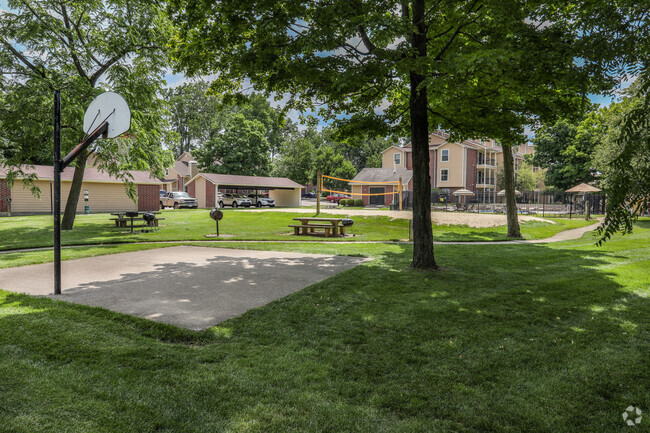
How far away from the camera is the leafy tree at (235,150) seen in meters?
51.1

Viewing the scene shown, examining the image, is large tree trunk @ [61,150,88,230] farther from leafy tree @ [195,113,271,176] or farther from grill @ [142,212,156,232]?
leafy tree @ [195,113,271,176]

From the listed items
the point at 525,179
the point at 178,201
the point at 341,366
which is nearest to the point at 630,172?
the point at 341,366


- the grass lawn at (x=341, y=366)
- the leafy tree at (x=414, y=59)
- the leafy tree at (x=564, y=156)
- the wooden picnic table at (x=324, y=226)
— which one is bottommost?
the grass lawn at (x=341, y=366)

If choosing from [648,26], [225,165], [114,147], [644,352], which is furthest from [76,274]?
[225,165]

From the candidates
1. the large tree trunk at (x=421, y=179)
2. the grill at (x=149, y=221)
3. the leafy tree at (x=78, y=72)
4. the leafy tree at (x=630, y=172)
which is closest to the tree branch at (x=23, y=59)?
the leafy tree at (x=78, y=72)

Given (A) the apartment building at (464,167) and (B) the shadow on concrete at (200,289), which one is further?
(A) the apartment building at (464,167)

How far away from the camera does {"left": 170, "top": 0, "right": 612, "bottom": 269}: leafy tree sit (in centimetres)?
590

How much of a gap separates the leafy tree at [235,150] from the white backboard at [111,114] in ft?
148

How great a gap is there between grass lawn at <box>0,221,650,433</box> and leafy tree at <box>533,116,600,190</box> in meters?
43.9

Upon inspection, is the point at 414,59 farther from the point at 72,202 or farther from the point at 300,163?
the point at 300,163

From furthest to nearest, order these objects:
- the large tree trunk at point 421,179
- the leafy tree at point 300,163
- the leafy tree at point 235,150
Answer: the leafy tree at point 300,163, the leafy tree at point 235,150, the large tree trunk at point 421,179

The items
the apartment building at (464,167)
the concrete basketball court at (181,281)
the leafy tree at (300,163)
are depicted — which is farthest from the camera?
the leafy tree at (300,163)

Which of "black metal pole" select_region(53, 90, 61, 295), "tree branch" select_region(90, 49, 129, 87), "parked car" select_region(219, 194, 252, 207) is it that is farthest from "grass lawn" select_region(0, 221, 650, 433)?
"parked car" select_region(219, 194, 252, 207)

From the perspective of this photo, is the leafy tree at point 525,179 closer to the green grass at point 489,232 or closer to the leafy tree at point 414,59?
the green grass at point 489,232
